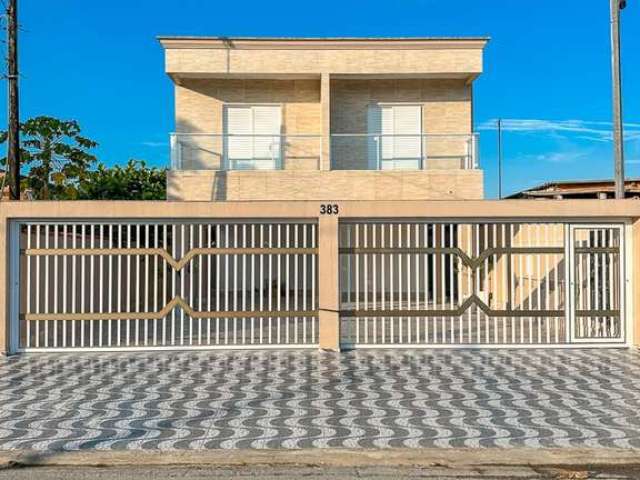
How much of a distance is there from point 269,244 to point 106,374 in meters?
3.67

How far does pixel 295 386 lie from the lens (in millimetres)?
8648

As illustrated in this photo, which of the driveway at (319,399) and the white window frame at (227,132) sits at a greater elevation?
the white window frame at (227,132)

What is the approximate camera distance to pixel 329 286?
11.4 metres

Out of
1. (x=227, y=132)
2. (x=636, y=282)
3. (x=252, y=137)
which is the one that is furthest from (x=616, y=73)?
(x=227, y=132)

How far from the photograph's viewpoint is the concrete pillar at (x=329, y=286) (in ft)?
37.5

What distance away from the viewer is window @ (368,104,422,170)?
62.3ft

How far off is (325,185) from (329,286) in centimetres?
686

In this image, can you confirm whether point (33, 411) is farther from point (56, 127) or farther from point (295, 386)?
point (56, 127)

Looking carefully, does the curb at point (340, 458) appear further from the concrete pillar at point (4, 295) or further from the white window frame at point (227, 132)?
the white window frame at point (227, 132)

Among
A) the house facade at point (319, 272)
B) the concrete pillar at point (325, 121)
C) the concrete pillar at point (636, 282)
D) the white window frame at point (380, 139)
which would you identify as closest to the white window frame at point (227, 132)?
the concrete pillar at point (325, 121)

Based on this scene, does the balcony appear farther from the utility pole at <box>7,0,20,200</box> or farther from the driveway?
the driveway

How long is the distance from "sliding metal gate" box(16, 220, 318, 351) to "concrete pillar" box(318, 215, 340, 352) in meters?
0.25

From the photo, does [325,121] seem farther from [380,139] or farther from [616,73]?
[616,73]

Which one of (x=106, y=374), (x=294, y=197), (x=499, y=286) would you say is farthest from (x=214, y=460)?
(x=294, y=197)
